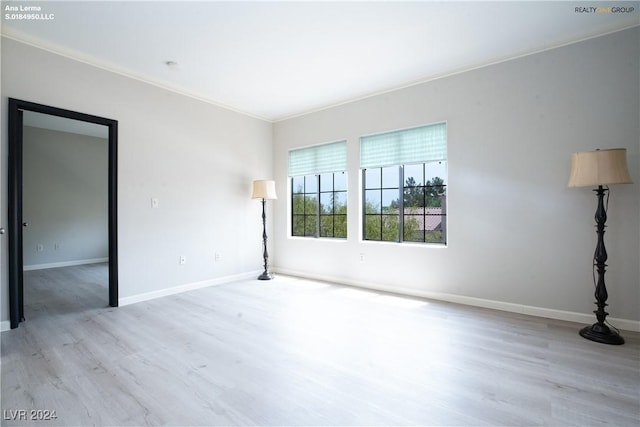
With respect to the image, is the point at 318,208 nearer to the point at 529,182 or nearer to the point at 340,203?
the point at 340,203

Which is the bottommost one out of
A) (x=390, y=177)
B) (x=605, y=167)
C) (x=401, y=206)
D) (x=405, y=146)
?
(x=401, y=206)

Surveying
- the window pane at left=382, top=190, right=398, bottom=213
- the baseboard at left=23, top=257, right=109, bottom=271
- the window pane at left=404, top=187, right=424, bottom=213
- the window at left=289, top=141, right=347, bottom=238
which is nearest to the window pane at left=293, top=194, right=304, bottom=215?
the window at left=289, top=141, right=347, bottom=238

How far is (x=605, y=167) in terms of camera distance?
8.01ft

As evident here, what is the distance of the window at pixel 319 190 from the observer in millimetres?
4703

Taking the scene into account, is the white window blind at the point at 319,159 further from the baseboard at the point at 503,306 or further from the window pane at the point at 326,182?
the baseboard at the point at 503,306

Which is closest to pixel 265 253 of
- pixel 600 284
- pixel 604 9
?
pixel 600 284

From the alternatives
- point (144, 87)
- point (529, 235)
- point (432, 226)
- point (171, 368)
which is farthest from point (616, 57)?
point (144, 87)

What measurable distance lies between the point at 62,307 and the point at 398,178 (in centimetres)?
439

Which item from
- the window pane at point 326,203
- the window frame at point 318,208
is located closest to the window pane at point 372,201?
the window frame at point 318,208

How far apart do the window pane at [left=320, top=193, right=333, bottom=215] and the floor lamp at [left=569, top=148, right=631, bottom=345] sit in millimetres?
3031

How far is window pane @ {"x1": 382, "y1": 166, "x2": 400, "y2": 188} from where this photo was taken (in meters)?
4.14

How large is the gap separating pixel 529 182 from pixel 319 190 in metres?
2.91

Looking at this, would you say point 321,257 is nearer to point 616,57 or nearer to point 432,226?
point 432,226

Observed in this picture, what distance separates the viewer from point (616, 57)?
274 cm
